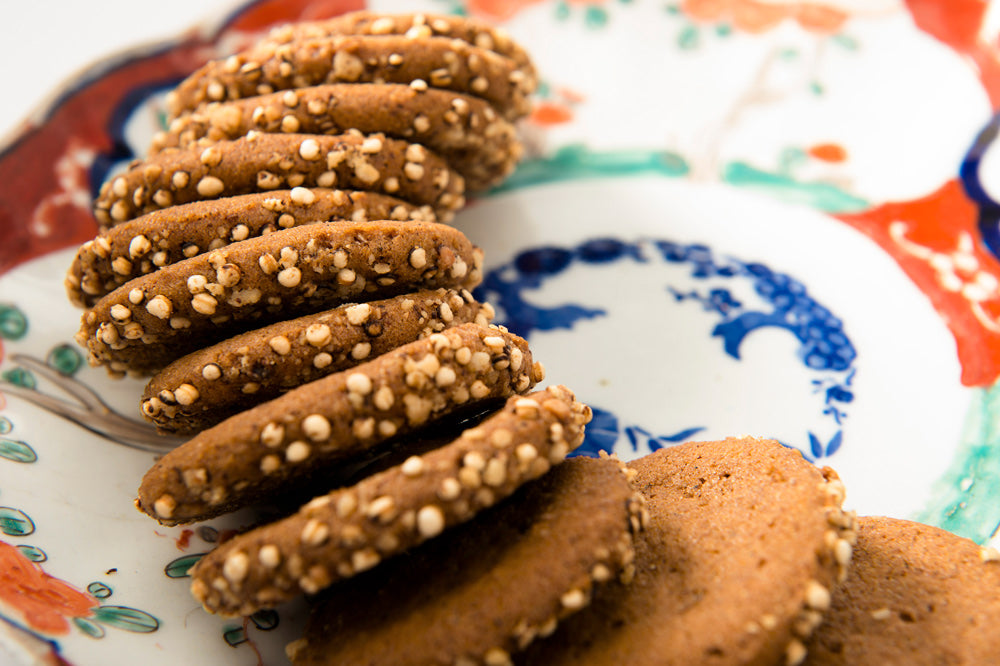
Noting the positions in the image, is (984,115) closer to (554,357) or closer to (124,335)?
(554,357)

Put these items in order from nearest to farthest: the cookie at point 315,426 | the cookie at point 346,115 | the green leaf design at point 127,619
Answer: the cookie at point 315,426 → the green leaf design at point 127,619 → the cookie at point 346,115

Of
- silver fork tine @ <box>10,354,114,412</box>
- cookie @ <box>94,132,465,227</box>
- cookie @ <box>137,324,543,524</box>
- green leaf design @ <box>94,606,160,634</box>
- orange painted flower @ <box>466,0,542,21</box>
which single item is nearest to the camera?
cookie @ <box>137,324,543,524</box>

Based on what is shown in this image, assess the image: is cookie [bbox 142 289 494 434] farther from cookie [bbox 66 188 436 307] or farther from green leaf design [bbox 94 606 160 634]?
green leaf design [bbox 94 606 160 634]

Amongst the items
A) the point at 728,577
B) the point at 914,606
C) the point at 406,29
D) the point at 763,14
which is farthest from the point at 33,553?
the point at 763,14

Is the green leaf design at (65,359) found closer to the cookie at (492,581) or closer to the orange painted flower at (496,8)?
the cookie at (492,581)

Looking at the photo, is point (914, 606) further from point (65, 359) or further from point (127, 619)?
point (65, 359)

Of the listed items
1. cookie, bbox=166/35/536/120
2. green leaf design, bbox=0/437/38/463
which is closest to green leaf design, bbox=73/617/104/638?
green leaf design, bbox=0/437/38/463

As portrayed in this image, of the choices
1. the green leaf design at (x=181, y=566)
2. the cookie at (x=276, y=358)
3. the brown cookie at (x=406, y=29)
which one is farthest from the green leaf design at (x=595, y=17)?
the green leaf design at (x=181, y=566)
